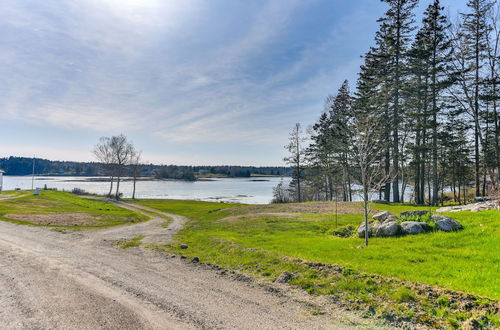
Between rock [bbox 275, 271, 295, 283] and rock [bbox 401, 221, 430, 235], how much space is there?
637 centimetres

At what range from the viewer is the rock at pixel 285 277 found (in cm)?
774

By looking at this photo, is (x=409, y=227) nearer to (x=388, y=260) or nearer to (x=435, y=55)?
(x=388, y=260)

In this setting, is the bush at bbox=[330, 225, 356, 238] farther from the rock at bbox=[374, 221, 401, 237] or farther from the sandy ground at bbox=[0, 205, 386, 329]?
the sandy ground at bbox=[0, 205, 386, 329]

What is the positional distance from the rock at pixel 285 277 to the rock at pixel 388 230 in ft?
19.8

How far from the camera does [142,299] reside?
265 inches

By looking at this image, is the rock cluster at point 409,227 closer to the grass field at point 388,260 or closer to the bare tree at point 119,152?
the grass field at point 388,260

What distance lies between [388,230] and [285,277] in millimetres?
6427

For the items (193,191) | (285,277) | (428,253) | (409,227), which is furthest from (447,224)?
(193,191)

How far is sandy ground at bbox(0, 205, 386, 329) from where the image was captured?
18.1ft

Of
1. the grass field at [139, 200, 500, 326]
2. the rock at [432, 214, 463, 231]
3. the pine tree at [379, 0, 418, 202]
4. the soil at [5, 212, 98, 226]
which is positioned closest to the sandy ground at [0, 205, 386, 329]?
the grass field at [139, 200, 500, 326]

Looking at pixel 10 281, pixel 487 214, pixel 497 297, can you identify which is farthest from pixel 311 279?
pixel 487 214

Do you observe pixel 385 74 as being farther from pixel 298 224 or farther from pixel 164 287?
pixel 164 287

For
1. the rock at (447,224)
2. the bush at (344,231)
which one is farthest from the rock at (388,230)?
the bush at (344,231)

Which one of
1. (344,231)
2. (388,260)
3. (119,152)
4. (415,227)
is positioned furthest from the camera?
(119,152)
